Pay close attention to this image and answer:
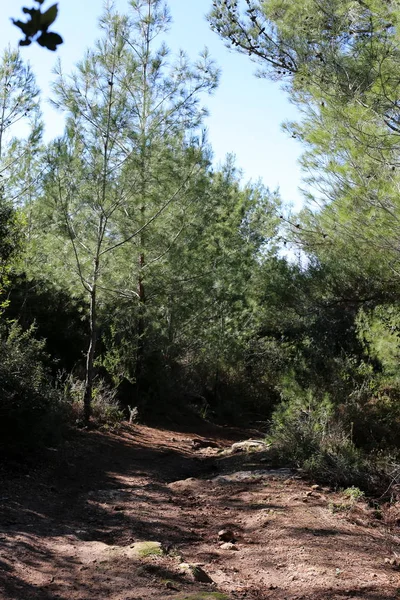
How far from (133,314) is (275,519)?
8086 mm

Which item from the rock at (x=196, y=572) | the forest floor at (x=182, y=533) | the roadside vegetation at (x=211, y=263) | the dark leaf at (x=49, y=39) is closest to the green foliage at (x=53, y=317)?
the roadside vegetation at (x=211, y=263)

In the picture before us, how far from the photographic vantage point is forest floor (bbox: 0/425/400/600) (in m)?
4.69

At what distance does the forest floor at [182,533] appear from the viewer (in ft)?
15.4

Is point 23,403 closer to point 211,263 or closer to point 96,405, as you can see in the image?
point 96,405

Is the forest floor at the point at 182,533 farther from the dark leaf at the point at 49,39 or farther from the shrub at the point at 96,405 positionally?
the dark leaf at the point at 49,39

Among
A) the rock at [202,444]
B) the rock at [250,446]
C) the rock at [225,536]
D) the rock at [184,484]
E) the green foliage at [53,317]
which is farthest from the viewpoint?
the green foliage at [53,317]

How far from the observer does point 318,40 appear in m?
8.95

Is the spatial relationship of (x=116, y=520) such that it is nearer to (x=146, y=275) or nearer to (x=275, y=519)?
(x=275, y=519)

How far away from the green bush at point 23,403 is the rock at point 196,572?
421 cm

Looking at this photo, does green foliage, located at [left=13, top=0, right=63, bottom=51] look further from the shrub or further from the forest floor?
the shrub

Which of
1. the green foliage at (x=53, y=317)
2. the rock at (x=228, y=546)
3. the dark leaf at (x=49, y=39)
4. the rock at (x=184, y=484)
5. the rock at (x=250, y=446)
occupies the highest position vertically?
the green foliage at (x=53, y=317)

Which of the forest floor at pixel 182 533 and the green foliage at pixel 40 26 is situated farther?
the forest floor at pixel 182 533

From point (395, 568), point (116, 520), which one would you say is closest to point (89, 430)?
point (116, 520)

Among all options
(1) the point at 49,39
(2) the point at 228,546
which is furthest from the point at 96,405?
(1) the point at 49,39
